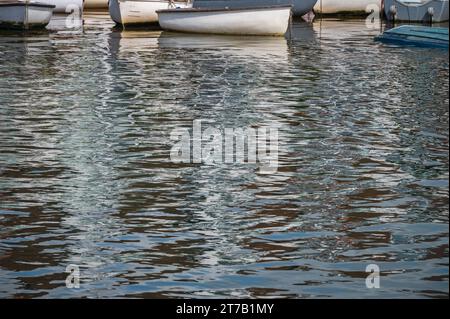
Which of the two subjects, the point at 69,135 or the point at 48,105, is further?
the point at 48,105

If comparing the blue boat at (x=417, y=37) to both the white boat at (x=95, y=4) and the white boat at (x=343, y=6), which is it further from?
the white boat at (x=95, y=4)

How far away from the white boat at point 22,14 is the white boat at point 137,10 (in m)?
3.60

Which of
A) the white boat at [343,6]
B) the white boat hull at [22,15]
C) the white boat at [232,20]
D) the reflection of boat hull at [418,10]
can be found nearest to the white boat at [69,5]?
the white boat hull at [22,15]

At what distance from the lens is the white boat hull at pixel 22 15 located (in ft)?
145

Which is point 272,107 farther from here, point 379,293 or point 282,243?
point 379,293

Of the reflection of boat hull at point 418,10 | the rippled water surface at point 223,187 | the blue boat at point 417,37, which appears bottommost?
the rippled water surface at point 223,187

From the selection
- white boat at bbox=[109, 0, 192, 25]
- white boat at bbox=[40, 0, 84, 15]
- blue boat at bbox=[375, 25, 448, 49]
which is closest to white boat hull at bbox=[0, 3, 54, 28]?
white boat at bbox=[109, 0, 192, 25]

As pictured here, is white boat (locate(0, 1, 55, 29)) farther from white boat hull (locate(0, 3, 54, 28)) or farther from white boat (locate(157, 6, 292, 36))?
white boat (locate(157, 6, 292, 36))

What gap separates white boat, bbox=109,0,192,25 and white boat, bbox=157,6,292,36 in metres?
2.37

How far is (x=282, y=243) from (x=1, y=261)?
10.9ft

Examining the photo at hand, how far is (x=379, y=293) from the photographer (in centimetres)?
1030

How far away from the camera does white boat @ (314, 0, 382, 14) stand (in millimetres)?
56562

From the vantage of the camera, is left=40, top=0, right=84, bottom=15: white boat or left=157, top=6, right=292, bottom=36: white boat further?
→ left=40, top=0, right=84, bottom=15: white boat
